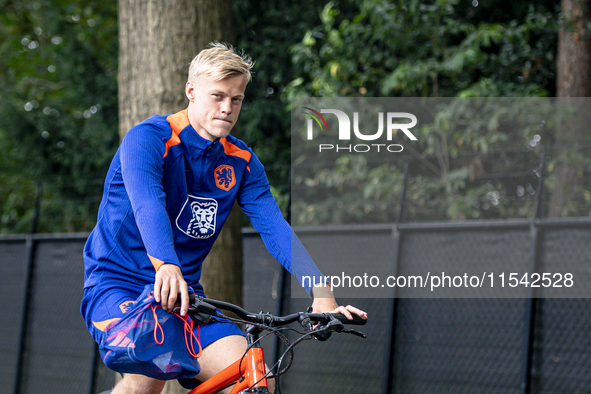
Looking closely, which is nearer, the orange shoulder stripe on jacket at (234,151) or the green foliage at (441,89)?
the orange shoulder stripe on jacket at (234,151)

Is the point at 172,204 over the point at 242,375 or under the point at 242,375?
over

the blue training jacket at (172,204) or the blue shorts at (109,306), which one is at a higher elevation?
the blue training jacket at (172,204)

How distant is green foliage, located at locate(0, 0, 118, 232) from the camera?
10.2m

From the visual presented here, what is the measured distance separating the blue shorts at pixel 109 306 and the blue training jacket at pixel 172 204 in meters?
0.04

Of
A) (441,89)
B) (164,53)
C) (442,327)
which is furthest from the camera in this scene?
(441,89)

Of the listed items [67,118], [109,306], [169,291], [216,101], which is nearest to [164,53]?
[216,101]

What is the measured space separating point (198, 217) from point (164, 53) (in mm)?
1566

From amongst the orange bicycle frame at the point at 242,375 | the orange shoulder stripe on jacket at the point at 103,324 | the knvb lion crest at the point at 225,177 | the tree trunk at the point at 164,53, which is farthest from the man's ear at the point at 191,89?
the tree trunk at the point at 164,53

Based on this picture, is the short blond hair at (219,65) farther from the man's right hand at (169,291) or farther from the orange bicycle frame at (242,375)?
the orange bicycle frame at (242,375)

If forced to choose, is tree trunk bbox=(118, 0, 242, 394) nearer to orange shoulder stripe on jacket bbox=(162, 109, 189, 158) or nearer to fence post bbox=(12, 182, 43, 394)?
orange shoulder stripe on jacket bbox=(162, 109, 189, 158)

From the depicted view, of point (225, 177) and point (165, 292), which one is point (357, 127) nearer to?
point (225, 177)

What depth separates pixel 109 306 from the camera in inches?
Result: 92.4

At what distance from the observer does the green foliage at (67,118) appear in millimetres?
10227

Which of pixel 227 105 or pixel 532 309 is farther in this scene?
pixel 532 309
